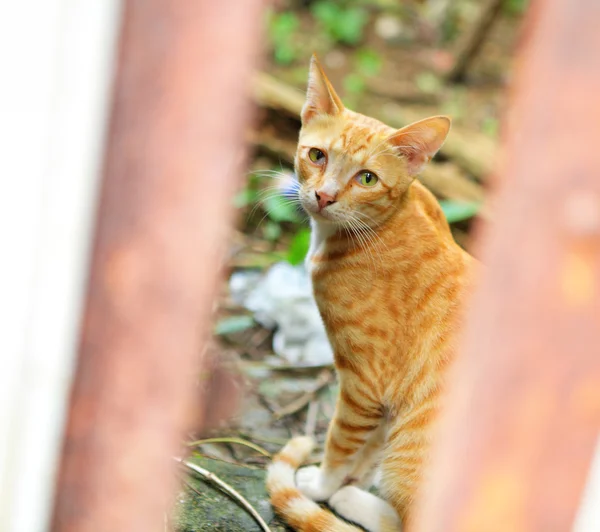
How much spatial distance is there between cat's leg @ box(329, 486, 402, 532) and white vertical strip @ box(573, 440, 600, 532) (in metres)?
1.12

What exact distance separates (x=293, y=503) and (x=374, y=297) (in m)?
0.63

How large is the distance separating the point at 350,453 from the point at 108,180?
1494 millimetres

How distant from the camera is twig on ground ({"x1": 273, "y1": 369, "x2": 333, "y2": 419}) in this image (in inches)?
107

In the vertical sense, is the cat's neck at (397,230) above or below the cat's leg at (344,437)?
above

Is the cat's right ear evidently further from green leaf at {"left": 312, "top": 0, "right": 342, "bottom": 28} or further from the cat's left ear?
green leaf at {"left": 312, "top": 0, "right": 342, "bottom": 28}

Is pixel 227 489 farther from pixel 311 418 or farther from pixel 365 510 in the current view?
pixel 311 418

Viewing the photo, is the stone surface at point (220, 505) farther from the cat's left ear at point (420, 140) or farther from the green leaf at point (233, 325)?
the cat's left ear at point (420, 140)

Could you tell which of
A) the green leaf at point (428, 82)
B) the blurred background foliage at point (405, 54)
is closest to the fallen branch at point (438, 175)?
the blurred background foliage at point (405, 54)

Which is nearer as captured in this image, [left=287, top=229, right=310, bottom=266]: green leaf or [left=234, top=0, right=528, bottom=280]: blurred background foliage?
[left=287, top=229, right=310, bottom=266]: green leaf

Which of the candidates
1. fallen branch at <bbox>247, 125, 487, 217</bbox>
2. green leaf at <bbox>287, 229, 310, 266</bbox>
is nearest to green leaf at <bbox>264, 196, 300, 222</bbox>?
fallen branch at <bbox>247, 125, 487, 217</bbox>

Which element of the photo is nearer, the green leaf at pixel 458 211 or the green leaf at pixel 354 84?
the green leaf at pixel 458 211

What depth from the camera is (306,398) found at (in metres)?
2.81

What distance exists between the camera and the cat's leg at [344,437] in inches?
76.9

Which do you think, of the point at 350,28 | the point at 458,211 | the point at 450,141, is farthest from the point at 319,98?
the point at 350,28
